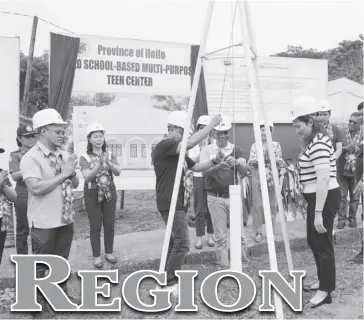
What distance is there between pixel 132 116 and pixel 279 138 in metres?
2.86

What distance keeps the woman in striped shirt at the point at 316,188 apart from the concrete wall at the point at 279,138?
4233mm

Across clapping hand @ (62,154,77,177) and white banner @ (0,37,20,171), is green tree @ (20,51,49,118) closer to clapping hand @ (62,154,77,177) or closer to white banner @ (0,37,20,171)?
white banner @ (0,37,20,171)

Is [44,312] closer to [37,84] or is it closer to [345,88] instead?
[37,84]

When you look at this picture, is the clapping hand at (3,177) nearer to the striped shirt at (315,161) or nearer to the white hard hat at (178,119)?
the white hard hat at (178,119)

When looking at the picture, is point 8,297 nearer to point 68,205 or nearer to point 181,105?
point 68,205

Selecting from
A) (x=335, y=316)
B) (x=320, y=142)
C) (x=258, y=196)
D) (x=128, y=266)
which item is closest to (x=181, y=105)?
(x=258, y=196)

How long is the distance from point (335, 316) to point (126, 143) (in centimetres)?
455

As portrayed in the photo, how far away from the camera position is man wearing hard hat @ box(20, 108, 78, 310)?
11.4 ft

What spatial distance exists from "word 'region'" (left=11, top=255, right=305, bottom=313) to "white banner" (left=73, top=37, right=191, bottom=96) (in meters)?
3.79

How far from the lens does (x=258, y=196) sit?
5965 millimetres

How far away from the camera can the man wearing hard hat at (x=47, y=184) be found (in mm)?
3475

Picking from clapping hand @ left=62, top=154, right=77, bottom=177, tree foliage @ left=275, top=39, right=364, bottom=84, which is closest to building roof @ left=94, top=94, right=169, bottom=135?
clapping hand @ left=62, top=154, right=77, bottom=177

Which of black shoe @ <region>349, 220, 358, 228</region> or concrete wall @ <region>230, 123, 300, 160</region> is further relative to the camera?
concrete wall @ <region>230, 123, 300, 160</region>

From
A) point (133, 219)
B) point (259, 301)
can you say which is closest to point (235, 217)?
point (259, 301)
